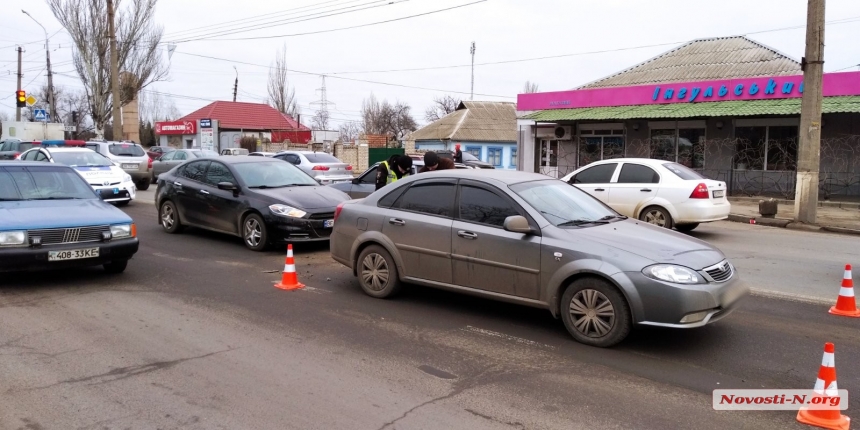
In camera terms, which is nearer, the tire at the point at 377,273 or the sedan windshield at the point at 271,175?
the tire at the point at 377,273

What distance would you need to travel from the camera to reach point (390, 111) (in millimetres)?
77312

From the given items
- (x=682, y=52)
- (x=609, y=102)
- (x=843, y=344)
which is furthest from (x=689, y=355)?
(x=682, y=52)

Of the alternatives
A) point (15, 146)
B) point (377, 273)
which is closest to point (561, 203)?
point (377, 273)

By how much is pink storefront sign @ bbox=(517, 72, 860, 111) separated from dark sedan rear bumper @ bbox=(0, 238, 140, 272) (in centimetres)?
2110

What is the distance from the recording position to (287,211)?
998 cm

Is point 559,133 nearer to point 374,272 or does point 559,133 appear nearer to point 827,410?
point 374,272

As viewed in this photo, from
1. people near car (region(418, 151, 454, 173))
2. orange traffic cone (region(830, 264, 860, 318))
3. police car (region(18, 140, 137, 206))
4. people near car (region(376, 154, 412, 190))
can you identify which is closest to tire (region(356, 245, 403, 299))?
people near car (region(418, 151, 454, 173))

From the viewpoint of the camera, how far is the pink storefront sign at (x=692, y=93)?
20750 mm

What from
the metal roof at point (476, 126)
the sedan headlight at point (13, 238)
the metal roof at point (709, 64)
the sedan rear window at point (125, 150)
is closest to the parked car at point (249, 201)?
the sedan headlight at point (13, 238)

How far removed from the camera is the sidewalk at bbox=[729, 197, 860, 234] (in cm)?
1485

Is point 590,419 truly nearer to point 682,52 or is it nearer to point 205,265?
point 205,265

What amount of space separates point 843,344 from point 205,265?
7.74 meters

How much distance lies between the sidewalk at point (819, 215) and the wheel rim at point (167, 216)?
1323 centimetres

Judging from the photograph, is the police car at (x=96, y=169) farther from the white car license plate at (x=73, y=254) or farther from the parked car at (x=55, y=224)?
the white car license plate at (x=73, y=254)
